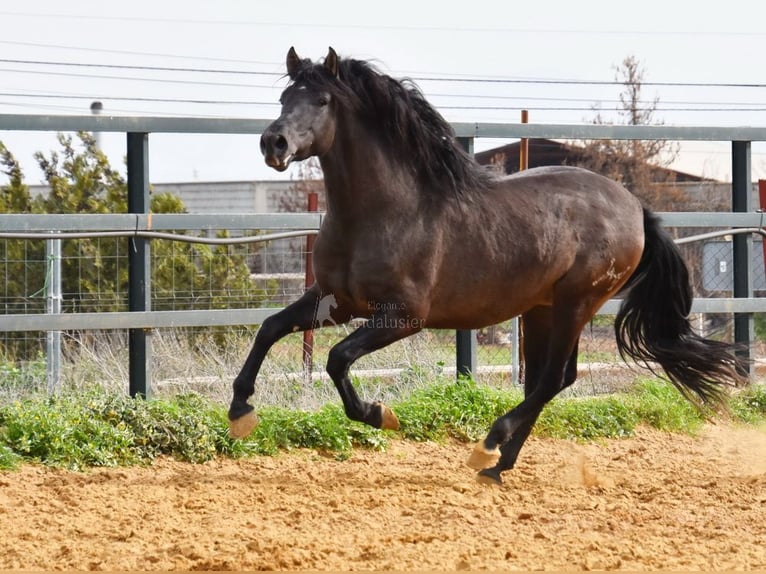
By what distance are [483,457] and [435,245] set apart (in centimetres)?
115

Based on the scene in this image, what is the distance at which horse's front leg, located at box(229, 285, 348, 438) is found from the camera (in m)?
5.16

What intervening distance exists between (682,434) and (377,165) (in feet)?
11.2

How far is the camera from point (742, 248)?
8352mm

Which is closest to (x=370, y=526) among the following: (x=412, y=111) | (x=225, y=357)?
(x=412, y=111)

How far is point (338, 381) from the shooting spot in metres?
5.12

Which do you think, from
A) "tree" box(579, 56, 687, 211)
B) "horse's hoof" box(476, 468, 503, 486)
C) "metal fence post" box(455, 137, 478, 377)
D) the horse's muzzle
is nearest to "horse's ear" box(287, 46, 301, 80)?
the horse's muzzle

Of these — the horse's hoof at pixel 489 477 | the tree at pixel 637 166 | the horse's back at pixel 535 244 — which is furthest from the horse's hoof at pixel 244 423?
the tree at pixel 637 166

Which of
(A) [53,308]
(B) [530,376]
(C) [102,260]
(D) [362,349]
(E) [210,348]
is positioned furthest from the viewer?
(C) [102,260]

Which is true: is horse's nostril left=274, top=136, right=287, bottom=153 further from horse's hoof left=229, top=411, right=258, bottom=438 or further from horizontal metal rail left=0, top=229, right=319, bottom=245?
horizontal metal rail left=0, top=229, right=319, bottom=245

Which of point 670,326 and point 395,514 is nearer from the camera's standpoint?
point 395,514

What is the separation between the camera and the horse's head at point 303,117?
15.6 feet

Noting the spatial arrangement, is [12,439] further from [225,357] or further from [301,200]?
[301,200]

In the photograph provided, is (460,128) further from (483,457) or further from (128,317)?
(483,457)

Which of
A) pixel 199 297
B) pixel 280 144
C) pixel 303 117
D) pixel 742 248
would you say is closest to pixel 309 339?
pixel 199 297
